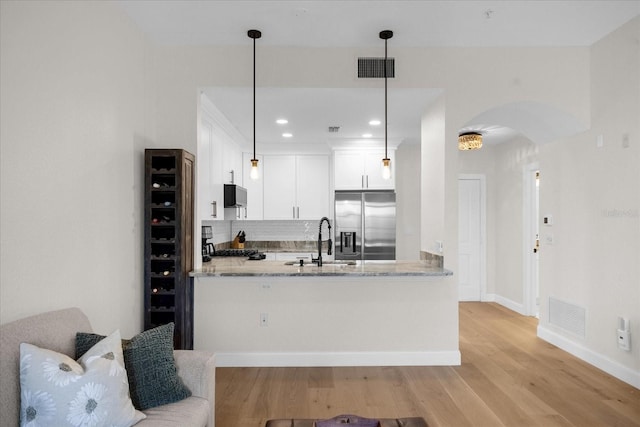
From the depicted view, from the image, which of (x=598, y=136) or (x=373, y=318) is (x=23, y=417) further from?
(x=598, y=136)

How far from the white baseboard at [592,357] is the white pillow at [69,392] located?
3683 millimetres

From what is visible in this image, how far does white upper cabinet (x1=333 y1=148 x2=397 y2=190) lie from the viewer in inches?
240

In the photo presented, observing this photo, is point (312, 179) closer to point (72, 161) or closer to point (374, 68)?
point (374, 68)

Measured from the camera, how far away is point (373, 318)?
3.69 m

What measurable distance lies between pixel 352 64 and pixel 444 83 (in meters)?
0.88

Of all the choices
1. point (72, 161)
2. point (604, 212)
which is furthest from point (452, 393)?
point (72, 161)

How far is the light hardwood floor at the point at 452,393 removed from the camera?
8.99ft

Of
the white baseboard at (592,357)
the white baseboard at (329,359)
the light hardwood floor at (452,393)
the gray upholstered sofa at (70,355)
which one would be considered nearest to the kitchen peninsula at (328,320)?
the white baseboard at (329,359)

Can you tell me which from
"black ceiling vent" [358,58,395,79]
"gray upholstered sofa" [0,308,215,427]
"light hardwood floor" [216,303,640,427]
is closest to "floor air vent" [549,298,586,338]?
"light hardwood floor" [216,303,640,427]

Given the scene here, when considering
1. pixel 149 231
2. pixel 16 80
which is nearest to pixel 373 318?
pixel 149 231

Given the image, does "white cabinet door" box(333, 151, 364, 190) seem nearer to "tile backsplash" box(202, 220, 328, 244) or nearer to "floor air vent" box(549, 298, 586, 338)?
"tile backsplash" box(202, 220, 328, 244)

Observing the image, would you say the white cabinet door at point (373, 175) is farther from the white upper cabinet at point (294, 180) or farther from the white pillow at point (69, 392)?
the white pillow at point (69, 392)

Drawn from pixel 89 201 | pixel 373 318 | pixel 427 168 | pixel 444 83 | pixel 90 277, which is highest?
pixel 444 83

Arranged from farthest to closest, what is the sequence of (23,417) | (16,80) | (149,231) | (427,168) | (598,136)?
(427,168) < (598,136) < (149,231) < (16,80) < (23,417)
